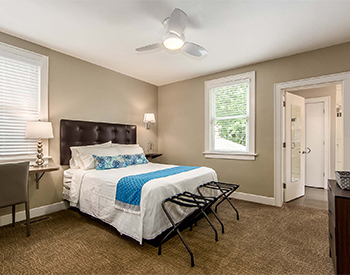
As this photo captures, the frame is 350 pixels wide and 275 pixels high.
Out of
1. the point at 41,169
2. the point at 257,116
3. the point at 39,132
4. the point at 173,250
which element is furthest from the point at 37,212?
the point at 257,116

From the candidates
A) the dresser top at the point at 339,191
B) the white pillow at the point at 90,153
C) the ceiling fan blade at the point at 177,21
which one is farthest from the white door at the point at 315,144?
the white pillow at the point at 90,153

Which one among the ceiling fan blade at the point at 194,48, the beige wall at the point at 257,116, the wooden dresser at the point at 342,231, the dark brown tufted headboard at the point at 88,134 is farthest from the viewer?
the dark brown tufted headboard at the point at 88,134

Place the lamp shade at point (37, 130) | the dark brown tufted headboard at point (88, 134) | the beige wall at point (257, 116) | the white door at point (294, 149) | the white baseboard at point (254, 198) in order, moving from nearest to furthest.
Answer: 1. the lamp shade at point (37, 130)
2. the beige wall at point (257, 116)
3. the dark brown tufted headboard at point (88, 134)
4. the white baseboard at point (254, 198)
5. the white door at point (294, 149)

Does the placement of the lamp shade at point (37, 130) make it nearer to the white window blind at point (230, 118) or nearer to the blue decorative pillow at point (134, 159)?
the blue decorative pillow at point (134, 159)

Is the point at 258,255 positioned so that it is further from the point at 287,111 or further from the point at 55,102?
the point at 55,102

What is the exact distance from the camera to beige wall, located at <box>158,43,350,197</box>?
3264 millimetres

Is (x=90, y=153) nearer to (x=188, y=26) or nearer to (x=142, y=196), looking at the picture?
(x=142, y=196)

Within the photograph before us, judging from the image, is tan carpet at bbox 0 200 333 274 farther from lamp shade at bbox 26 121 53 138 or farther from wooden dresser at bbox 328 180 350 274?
lamp shade at bbox 26 121 53 138

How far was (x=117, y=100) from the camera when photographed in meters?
4.29

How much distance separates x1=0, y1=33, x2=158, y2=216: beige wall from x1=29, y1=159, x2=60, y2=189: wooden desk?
3.5 inches

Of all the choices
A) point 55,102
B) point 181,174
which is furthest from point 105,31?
Result: point 181,174

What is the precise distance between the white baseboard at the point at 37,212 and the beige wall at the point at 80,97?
6cm

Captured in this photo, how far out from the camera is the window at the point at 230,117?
3.90 meters

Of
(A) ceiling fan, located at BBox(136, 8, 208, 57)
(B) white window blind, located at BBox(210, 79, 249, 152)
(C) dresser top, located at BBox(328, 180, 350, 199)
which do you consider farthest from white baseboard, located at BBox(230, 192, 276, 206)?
(A) ceiling fan, located at BBox(136, 8, 208, 57)
